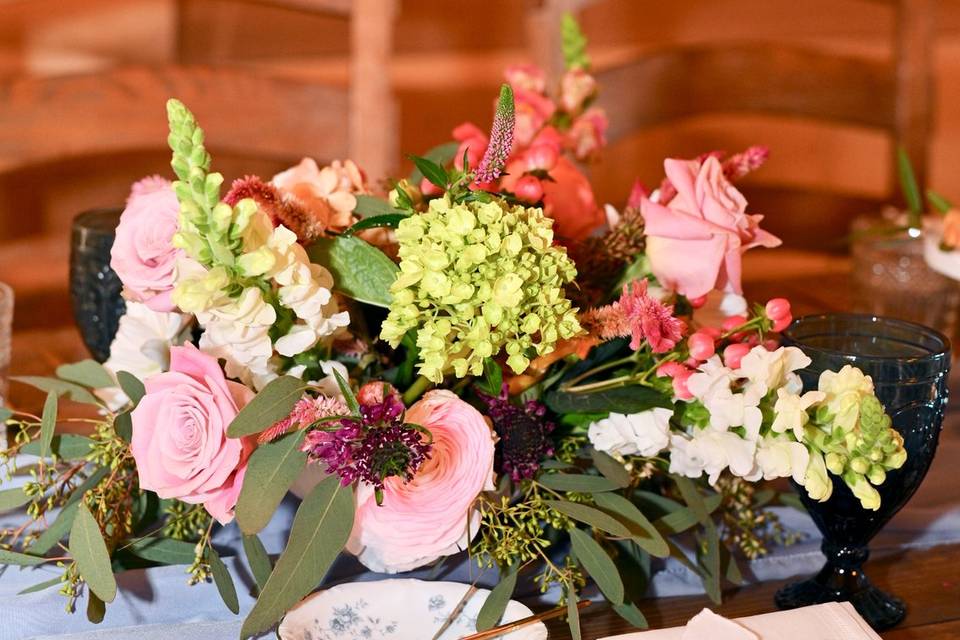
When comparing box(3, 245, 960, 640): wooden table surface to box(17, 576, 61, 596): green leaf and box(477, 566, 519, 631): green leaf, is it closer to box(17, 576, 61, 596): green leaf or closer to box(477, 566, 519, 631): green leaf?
box(477, 566, 519, 631): green leaf

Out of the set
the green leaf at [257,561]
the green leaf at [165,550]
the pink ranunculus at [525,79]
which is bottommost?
the green leaf at [165,550]

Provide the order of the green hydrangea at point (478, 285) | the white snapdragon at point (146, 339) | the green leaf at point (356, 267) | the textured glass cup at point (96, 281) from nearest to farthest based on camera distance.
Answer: the green hydrangea at point (478, 285) < the green leaf at point (356, 267) < the white snapdragon at point (146, 339) < the textured glass cup at point (96, 281)

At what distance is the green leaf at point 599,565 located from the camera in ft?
2.10

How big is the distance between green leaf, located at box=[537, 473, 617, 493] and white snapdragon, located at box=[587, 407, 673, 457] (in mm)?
29

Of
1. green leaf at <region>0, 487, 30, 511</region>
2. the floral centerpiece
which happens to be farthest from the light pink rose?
green leaf at <region>0, 487, 30, 511</region>

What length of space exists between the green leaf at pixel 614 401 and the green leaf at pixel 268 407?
0.18m

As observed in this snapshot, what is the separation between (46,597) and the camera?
0.68m

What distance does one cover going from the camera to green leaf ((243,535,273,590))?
2.11 ft

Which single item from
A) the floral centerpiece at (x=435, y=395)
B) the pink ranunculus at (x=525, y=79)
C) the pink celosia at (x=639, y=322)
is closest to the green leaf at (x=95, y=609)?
the floral centerpiece at (x=435, y=395)

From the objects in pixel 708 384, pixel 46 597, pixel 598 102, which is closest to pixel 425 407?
pixel 708 384

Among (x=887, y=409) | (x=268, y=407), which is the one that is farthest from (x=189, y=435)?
(x=887, y=409)

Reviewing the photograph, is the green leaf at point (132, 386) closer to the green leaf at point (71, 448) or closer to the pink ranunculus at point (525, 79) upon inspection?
the green leaf at point (71, 448)

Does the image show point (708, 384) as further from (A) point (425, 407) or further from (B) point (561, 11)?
(B) point (561, 11)

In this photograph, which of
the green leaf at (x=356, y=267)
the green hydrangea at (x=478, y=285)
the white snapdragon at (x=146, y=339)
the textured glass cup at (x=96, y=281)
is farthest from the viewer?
the textured glass cup at (x=96, y=281)
